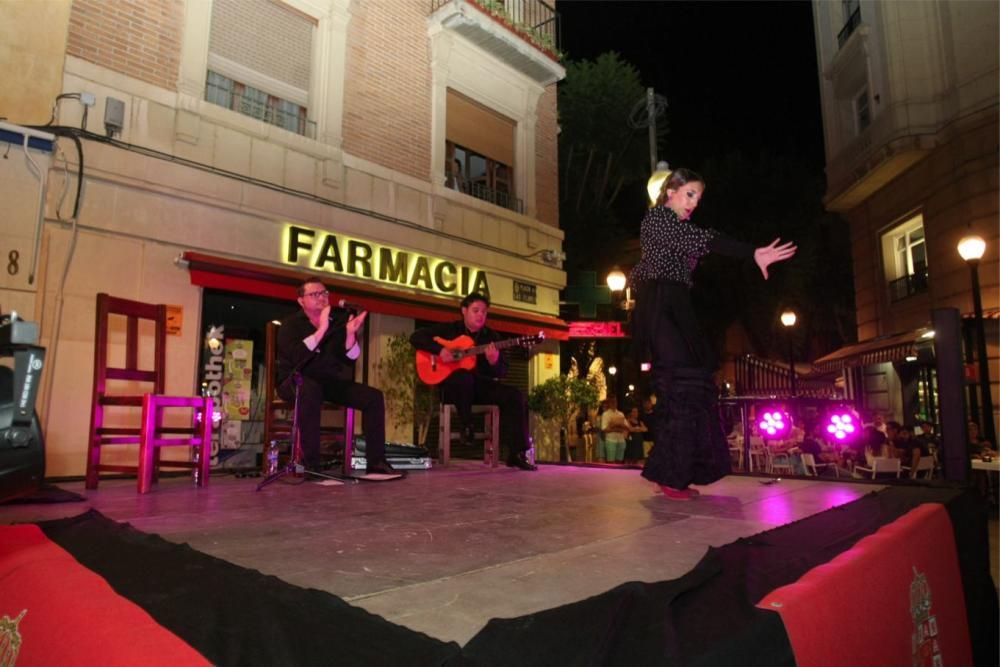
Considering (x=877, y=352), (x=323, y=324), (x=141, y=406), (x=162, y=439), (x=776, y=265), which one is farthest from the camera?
(x=776, y=265)

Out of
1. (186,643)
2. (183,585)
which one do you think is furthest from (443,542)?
(186,643)

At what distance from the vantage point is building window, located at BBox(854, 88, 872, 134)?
50.3 feet

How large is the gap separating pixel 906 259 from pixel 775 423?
5.73m

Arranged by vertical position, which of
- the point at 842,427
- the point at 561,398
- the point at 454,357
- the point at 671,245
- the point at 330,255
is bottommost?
the point at 842,427

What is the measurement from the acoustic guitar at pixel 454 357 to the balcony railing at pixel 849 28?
1419 cm

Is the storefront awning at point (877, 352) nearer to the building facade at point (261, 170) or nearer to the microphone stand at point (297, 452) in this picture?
the building facade at point (261, 170)

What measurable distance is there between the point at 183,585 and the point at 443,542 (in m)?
1.00

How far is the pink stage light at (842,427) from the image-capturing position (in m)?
10.8

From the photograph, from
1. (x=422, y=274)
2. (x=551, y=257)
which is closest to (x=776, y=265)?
(x=551, y=257)

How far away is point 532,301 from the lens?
38.5 feet

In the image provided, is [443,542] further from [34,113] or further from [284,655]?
[34,113]

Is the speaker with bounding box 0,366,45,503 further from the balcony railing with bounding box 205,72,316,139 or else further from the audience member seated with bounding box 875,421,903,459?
the audience member seated with bounding box 875,421,903,459

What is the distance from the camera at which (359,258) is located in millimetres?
8750

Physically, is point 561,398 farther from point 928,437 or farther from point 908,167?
point 908,167
